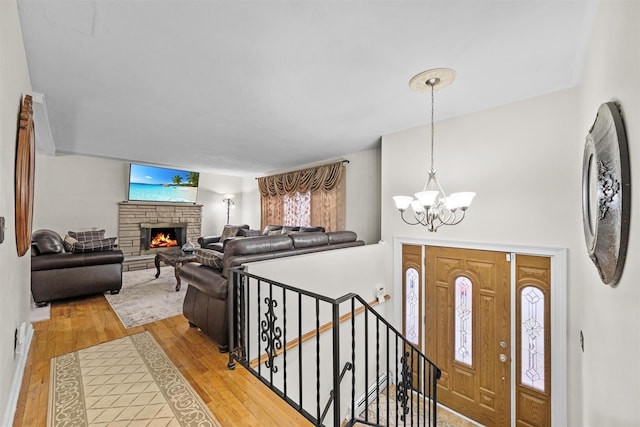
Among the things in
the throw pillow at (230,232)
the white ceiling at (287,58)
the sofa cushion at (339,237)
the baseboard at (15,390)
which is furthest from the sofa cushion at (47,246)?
the sofa cushion at (339,237)

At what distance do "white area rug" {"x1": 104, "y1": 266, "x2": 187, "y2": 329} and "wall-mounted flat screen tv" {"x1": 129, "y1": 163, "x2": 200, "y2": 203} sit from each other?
191 cm

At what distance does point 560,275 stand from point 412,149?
208cm

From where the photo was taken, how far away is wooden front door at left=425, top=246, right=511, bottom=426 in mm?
2812

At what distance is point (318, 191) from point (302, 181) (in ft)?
1.76

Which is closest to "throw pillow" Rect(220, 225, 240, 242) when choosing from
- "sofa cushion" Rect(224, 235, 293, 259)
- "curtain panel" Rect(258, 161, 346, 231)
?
"curtain panel" Rect(258, 161, 346, 231)

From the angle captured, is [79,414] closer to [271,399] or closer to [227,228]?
[271,399]

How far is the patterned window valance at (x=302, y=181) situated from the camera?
17.4 feet

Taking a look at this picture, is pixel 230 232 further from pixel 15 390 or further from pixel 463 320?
pixel 463 320

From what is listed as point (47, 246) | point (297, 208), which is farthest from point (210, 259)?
point (297, 208)

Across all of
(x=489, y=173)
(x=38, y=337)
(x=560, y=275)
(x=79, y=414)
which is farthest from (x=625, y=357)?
(x=38, y=337)

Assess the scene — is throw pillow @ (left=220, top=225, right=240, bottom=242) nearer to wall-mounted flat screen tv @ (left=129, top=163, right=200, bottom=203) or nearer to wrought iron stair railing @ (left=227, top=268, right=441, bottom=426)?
wall-mounted flat screen tv @ (left=129, top=163, right=200, bottom=203)

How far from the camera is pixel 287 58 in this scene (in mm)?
2000

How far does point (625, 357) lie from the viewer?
3.30 feet

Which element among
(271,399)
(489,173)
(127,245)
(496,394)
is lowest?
(496,394)
